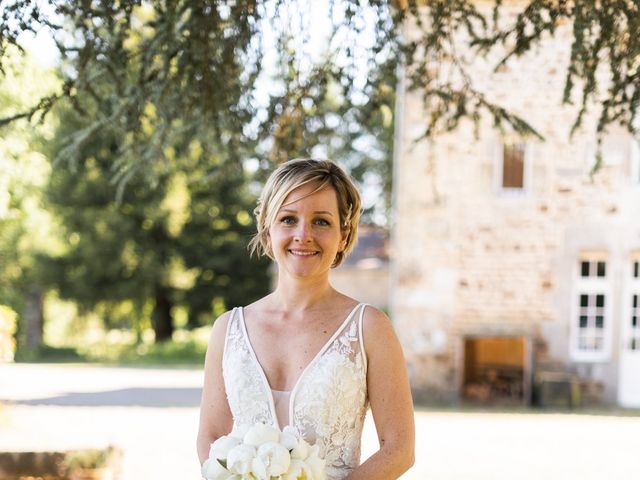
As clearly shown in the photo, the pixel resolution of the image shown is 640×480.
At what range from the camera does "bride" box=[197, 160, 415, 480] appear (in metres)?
2.76

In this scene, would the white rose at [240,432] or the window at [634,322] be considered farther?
the window at [634,322]

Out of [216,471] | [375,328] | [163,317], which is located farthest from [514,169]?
[163,317]

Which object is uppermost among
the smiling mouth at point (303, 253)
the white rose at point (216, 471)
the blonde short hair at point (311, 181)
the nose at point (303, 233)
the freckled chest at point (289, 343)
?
the blonde short hair at point (311, 181)

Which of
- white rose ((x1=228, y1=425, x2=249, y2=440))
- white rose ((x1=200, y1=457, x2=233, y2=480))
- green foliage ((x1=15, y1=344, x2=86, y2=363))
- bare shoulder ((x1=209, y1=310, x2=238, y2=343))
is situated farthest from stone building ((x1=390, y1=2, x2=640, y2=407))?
green foliage ((x1=15, y1=344, x2=86, y2=363))

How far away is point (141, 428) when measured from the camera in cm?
1326

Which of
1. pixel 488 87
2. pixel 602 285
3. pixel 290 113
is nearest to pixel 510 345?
pixel 602 285

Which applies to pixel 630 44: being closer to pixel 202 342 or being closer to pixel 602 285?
pixel 602 285

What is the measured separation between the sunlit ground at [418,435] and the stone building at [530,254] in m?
1.15

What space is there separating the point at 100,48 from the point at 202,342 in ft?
87.2

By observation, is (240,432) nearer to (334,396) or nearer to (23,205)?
(334,396)

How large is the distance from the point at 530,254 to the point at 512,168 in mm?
1586

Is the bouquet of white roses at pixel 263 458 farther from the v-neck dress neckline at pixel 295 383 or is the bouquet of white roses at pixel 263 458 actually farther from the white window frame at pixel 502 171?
the white window frame at pixel 502 171

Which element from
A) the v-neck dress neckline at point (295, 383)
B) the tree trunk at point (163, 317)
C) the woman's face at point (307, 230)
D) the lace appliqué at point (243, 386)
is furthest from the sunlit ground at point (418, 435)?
the tree trunk at point (163, 317)

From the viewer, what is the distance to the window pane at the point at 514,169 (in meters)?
17.3
